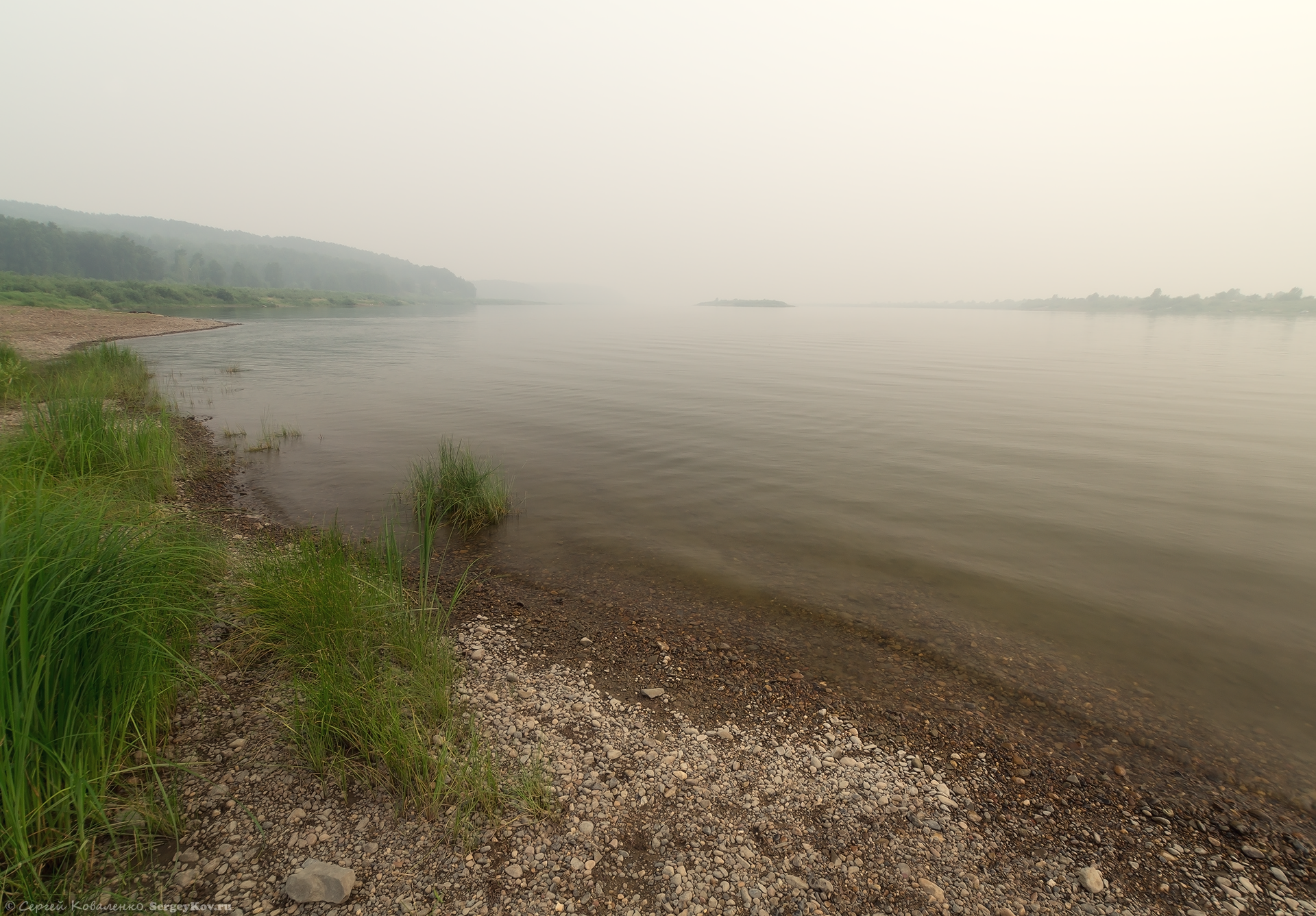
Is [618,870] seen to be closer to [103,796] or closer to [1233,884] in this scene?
[103,796]

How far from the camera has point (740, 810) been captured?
4.46 m

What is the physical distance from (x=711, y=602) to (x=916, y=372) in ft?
111

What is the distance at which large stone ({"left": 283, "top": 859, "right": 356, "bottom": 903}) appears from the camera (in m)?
3.53

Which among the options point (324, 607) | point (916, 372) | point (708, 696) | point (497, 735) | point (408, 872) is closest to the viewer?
point (408, 872)

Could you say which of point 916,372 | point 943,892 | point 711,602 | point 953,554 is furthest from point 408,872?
point 916,372

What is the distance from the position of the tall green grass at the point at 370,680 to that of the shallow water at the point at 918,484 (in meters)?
4.02

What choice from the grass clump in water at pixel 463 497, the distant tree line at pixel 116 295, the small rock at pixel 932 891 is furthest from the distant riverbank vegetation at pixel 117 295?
the small rock at pixel 932 891

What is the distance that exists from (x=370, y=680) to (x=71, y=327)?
66.7 m

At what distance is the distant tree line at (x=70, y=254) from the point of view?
5502 inches

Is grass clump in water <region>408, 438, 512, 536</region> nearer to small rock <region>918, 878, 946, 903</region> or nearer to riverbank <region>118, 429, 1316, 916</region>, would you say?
riverbank <region>118, 429, 1316, 916</region>

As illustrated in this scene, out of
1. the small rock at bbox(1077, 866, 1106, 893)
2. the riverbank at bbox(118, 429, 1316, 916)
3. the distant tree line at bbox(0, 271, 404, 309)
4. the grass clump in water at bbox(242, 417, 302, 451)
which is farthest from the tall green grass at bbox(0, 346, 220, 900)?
the distant tree line at bbox(0, 271, 404, 309)

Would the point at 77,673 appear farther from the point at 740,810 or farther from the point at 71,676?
the point at 740,810

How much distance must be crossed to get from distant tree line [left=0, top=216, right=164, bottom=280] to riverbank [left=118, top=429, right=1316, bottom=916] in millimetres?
Answer: 194241

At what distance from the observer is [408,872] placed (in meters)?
3.75
